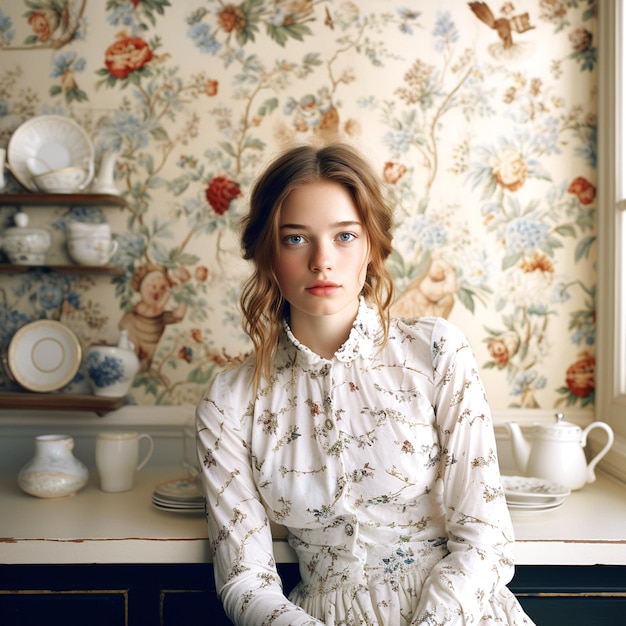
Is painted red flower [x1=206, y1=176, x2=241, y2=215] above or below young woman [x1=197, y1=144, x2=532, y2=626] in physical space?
above

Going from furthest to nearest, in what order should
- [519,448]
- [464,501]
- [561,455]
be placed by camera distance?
[519,448] → [561,455] → [464,501]

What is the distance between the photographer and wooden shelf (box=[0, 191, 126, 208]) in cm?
208

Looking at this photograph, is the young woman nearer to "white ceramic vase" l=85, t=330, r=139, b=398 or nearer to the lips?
the lips

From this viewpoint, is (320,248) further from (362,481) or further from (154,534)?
(154,534)

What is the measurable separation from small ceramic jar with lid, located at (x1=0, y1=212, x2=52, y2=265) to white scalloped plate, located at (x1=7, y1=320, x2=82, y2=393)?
19cm

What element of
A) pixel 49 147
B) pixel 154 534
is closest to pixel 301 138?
pixel 49 147

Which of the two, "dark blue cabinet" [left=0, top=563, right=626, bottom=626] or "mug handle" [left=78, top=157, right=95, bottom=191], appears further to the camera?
"mug handle" [left=78, top=157, right=95, bottom=191]

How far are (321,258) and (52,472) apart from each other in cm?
95

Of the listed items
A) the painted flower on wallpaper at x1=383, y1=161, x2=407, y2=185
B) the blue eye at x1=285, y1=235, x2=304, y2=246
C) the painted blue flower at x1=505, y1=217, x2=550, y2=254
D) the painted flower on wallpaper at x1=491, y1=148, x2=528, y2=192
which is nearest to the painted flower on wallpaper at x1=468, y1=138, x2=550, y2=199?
the painted flower on wallpaper at x1=491, y1=148, x2=528, y2=192

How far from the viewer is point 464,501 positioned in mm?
1408

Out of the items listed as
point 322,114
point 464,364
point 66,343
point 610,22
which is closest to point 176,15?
point 322,114

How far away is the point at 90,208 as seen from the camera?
2191 mm

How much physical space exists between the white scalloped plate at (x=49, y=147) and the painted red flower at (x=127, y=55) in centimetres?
20

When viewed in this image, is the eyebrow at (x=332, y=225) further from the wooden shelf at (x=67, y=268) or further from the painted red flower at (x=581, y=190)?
the painted red flower at (x=581, y=190)
